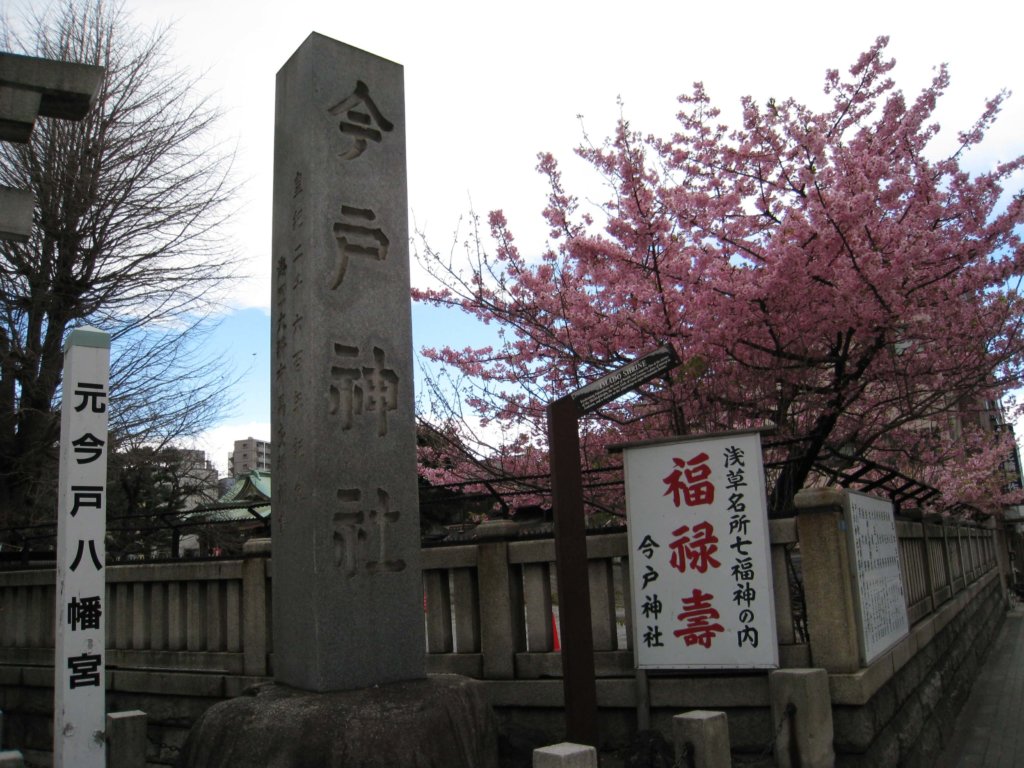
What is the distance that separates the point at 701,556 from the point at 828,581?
0.83 meters

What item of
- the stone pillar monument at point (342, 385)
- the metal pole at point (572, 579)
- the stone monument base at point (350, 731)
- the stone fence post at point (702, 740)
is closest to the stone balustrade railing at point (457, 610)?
the metal pole at point (572, 579)

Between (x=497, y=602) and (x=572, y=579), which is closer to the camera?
(x=572, y=579)

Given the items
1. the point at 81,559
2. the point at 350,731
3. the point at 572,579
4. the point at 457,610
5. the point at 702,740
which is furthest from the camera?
the point at 457,610

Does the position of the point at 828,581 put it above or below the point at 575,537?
below

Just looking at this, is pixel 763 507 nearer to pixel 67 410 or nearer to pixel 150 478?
pixel 67 410

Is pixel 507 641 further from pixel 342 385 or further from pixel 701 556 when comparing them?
pixel 342 385

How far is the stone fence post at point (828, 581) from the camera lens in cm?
530

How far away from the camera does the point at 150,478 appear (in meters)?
16.1

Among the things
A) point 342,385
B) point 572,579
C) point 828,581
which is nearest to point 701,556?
point 828,581

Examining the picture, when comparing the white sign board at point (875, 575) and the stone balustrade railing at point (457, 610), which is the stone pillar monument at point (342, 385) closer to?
the stone balustrade railing at point (457, 610)

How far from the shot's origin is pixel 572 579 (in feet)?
16.9

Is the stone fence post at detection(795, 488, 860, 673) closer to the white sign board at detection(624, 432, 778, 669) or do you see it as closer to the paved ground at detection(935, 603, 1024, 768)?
the white sign board at detection(624, 432, 778, 669)

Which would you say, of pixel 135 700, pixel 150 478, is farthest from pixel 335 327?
pixel 150 478

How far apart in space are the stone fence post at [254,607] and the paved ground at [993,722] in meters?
6.53
